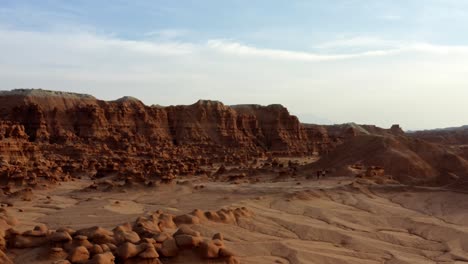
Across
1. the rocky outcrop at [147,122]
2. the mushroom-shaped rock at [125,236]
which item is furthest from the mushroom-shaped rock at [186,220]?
the rocky outcrop at [147,122]

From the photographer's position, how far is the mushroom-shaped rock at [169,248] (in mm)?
6551

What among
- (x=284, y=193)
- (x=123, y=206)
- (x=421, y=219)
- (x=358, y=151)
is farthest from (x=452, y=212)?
(x=358, y=151)

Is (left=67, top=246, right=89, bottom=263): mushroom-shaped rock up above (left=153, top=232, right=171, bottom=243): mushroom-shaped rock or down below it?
below

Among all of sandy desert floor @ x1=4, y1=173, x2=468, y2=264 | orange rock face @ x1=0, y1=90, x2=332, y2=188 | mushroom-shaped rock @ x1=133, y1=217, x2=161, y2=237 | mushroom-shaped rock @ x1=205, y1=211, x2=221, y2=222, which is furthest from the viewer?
A: orange rock face @ x1=0, y1=90, x2=332, y2=188

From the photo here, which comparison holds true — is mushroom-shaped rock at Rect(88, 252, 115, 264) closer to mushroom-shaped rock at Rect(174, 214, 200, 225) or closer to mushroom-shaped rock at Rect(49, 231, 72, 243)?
mushroom-shaped rock at Rect(49, 231, 72, 243)

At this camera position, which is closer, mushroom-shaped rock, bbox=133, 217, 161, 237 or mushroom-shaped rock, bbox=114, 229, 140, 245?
mushroom-shaped rock, bbox=114, 229, 140, 245

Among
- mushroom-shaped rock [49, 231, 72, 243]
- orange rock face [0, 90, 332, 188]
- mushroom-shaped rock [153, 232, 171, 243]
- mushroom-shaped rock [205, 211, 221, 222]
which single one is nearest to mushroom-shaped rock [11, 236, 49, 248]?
mushroom-shaped rock [49, 231, 72, 243]

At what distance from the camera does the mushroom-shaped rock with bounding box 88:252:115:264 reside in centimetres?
586

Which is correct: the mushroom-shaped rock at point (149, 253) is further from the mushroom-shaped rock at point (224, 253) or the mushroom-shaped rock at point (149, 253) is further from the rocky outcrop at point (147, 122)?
the rocky outcrop at point (147, 122)

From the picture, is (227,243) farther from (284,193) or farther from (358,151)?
(358,151)

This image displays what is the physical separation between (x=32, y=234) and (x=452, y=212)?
34.9 ft

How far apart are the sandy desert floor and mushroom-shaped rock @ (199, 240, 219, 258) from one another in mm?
253

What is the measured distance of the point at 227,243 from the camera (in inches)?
317

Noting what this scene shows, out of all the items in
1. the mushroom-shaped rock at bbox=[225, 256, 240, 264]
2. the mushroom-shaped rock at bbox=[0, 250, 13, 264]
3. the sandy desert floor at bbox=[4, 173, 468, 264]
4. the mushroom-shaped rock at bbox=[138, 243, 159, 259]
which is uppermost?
the mushroom-shaped rock at bbox=[138, 243, 159, 259]
